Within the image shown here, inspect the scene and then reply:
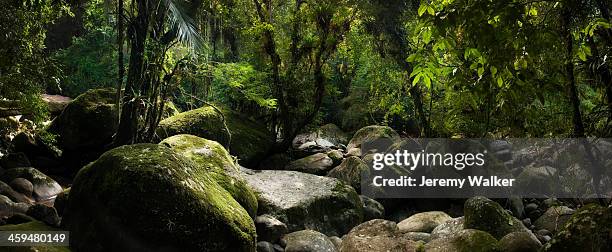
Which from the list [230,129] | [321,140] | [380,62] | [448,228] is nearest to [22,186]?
[230,129]

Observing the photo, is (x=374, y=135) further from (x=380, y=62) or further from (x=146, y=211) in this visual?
(x=146, y=211)

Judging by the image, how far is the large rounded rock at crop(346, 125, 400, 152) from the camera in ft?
42.2

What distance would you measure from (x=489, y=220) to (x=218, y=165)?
11.9 ft

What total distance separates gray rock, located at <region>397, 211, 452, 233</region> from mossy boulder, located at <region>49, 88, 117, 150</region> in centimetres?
576

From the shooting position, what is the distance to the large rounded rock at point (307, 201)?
7461 mm

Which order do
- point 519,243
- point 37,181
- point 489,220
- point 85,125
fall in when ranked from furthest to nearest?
point 85,125 < point 37,181 < point 489,220 < point 519,243

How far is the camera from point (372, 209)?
30.7 feet

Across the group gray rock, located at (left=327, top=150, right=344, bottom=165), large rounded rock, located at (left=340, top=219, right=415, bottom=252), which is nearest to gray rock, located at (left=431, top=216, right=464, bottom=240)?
large rounded rock, located at (left=340, top=219, right=415, bottom=252)

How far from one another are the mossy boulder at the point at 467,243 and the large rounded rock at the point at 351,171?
4409 mm

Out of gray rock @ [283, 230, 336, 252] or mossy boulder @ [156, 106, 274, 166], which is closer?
gray rock @ [283, 230, 336, 252]

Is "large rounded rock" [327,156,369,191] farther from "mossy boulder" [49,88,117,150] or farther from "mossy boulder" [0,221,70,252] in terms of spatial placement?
"mossy boulder" [0,221,70,252]

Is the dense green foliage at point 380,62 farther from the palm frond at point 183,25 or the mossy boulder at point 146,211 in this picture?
the mossy boulder at point 146,211

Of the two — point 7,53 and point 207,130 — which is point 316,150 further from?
point 7,53

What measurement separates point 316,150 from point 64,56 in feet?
37.5
